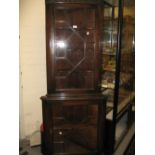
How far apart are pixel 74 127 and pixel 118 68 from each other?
0.88 meters

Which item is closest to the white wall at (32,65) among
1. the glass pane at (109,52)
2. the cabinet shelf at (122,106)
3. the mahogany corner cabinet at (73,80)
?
the mahogany corner cabinet at (73,80)

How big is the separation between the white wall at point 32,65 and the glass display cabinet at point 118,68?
0.86 meters

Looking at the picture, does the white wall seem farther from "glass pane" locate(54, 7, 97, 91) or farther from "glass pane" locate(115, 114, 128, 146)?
"glass pane" locate(115, 114, 128, 146)

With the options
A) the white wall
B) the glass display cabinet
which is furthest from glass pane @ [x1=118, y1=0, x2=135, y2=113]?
the white wall

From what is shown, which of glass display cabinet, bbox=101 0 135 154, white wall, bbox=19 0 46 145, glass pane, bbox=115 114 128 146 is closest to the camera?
glass display cabinet, bbox=101 0 135 154

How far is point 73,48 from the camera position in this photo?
8.91 feet

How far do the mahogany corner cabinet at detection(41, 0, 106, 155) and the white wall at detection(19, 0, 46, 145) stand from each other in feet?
1.61

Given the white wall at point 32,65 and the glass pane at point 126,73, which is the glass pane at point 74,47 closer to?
the glass pane at point 126,73

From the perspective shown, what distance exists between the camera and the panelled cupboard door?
2.64 meters
